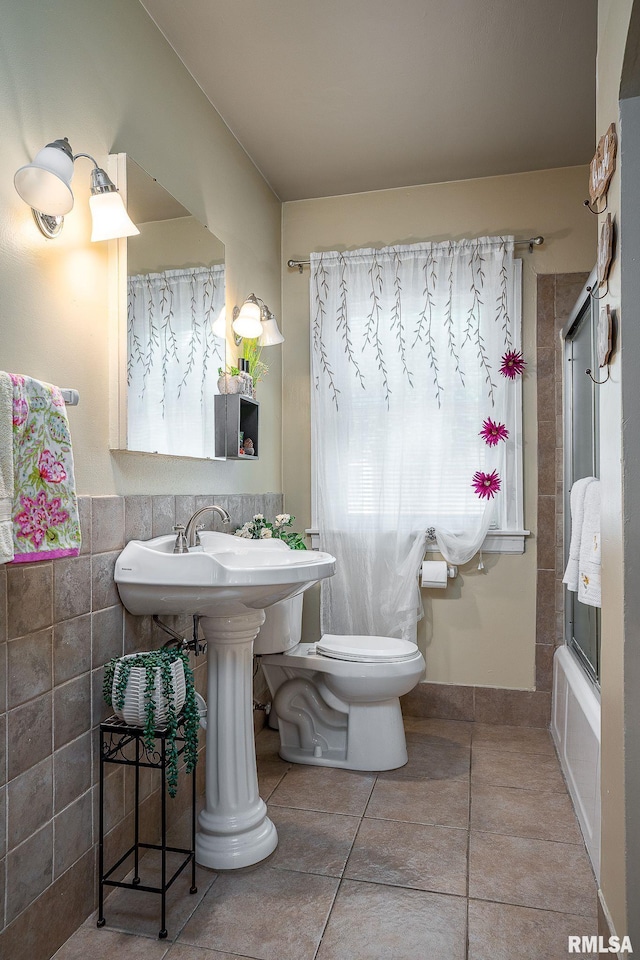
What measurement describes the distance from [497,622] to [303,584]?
1.58 meters

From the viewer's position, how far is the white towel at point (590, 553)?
6.16 feet

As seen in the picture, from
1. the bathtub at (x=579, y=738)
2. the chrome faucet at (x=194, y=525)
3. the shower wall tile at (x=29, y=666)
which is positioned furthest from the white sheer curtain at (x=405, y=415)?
the shower wall tile at (x=29, y=666)

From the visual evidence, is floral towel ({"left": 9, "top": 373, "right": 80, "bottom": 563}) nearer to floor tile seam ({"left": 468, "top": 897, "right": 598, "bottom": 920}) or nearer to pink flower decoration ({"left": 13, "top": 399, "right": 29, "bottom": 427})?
pink flower decoration ({"left": 13, "top": 399, "right": 29, "bottom": 427})

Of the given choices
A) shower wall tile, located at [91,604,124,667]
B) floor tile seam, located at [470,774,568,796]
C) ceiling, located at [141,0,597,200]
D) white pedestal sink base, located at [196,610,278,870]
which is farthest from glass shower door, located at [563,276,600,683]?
shower wall tile, located at [91,604,124,667]

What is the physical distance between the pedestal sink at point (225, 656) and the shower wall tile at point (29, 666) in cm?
31

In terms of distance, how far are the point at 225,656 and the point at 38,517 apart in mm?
832

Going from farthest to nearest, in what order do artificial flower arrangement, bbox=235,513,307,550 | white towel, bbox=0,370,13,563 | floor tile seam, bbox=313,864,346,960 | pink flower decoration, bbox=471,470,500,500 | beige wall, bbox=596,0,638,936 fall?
pink flower decoration, bbox=471,470,500,500, artificial flower arrangement, bbox=235,513,307,550, floor tile seam, bbox=313,864,346,960, beige wall, bbox=596,0,638,936, white towel, bbox=0,370,13,563

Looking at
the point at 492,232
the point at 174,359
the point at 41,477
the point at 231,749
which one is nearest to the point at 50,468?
the point at 41,477

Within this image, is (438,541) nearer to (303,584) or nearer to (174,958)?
(303,584)

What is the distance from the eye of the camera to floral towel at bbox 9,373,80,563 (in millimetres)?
1308

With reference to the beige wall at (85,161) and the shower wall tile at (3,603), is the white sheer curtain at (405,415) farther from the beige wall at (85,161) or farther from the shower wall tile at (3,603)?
the shower wall tile at (3,603)

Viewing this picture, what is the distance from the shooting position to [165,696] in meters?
1.65

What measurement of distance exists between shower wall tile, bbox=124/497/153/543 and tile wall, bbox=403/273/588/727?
1.87m

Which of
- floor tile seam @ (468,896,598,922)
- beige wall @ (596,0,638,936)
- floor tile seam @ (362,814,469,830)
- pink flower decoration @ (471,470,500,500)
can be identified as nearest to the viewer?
beige wall @ (596,0,638,936)
